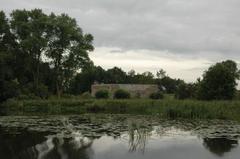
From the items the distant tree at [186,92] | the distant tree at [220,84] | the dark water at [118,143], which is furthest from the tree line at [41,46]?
the dark water at [118,143]

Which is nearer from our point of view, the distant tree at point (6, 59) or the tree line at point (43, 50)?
the distant tree at point (6, 59)

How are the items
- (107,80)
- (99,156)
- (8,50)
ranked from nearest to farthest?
(99,156), (8,50), (107,80)

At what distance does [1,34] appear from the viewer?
55094 mm

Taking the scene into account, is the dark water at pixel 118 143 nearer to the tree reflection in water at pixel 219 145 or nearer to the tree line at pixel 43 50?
the tree reflection in water at pixel 219 145

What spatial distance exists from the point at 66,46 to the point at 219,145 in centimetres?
4410

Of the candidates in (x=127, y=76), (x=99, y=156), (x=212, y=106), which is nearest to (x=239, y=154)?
(x=99, y=156)

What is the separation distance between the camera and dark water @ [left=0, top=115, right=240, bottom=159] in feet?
42.2

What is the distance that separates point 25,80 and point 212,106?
3689 centimetres

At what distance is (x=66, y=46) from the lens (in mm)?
57062

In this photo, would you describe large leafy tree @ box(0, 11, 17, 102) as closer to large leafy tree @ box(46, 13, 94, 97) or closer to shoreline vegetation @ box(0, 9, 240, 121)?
shoreline vegetation @ box(0, 9, 240, 121)

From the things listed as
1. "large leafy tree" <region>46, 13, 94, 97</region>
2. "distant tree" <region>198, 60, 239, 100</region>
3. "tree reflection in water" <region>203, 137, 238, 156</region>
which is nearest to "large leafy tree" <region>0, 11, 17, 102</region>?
"large leafy tree" <region>46, 13, 94, 97</region>

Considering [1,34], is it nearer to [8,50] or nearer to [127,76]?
[8,50]

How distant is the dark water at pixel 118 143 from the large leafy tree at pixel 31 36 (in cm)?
3503

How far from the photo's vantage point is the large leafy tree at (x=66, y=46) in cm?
5628
